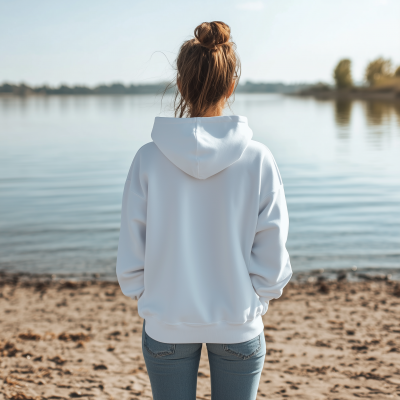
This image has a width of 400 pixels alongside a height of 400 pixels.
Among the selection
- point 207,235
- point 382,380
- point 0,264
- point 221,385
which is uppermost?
point 207,235

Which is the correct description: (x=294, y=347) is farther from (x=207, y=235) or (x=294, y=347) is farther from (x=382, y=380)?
(x=207, y=235)

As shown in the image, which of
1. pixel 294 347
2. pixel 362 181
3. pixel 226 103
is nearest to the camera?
pixel 226 103

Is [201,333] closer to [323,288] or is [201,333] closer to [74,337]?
[74,337]

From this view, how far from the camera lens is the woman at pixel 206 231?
158 centimetres

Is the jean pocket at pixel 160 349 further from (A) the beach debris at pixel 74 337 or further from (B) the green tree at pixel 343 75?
(B) the green tree at pixel 343 75

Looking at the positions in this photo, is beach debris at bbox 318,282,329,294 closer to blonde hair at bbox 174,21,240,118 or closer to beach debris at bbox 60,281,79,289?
beach debris at bbox 60,281,79,289

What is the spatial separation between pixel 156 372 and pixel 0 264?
6.92 meters

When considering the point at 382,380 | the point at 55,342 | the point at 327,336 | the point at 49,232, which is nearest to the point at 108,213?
the point at 49,232

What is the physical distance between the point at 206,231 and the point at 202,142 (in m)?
0.34

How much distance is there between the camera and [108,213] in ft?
35.3

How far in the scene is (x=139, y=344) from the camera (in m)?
4.46

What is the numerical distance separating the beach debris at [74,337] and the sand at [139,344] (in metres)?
0.01

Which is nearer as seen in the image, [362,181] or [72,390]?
[72,390]

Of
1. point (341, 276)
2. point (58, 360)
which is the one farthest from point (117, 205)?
point (58, 360)
